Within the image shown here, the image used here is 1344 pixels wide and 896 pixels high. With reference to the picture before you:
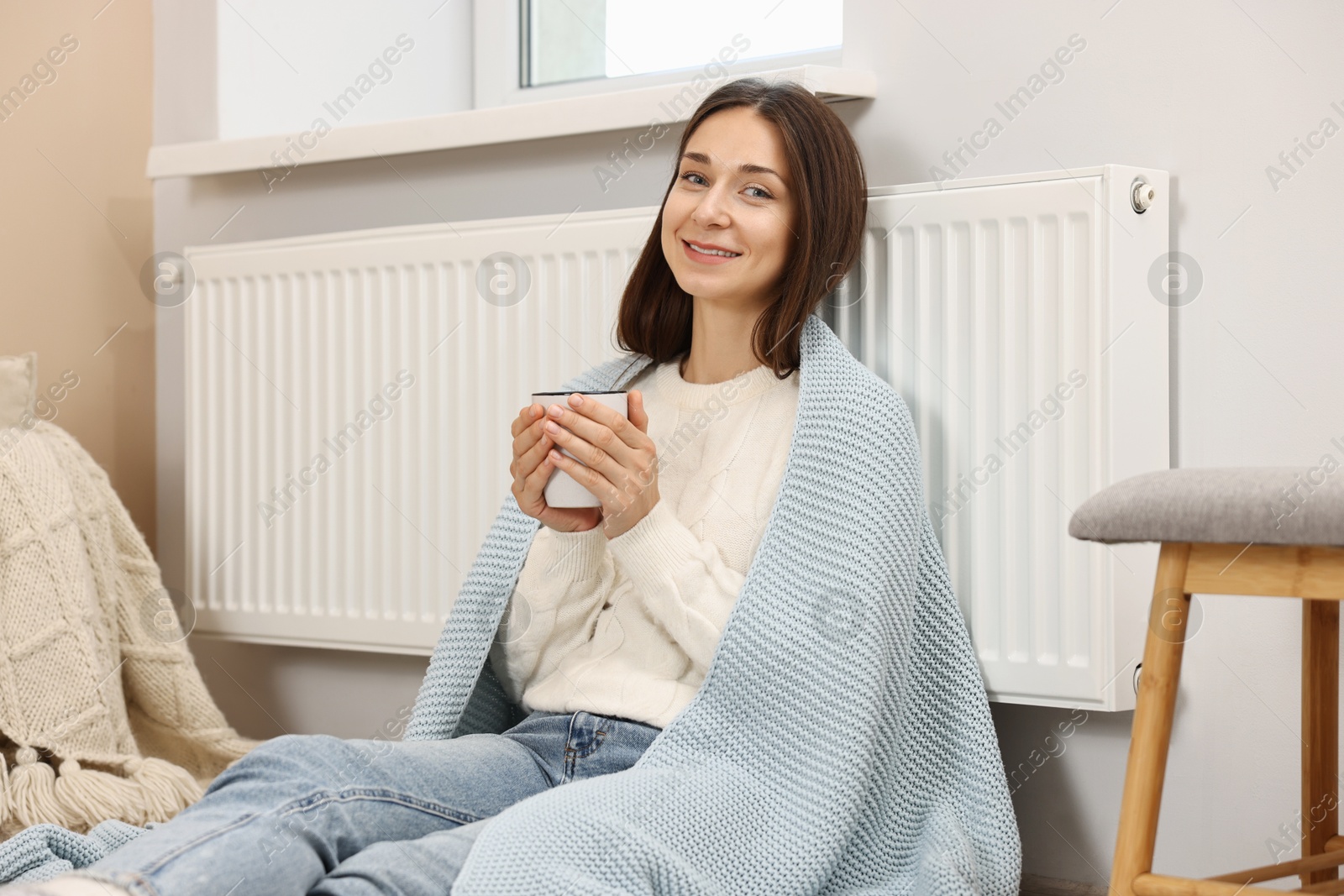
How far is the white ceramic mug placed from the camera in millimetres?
1013

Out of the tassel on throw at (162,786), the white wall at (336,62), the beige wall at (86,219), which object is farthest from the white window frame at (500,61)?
the tassel on throw at (162,786)

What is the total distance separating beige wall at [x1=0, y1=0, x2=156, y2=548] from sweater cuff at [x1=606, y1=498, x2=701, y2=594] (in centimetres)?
100

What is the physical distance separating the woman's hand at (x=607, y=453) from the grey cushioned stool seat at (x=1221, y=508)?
1.14ft

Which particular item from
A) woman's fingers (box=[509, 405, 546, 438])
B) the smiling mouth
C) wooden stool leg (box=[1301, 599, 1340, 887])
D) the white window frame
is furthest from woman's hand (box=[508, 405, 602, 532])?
the white window frame

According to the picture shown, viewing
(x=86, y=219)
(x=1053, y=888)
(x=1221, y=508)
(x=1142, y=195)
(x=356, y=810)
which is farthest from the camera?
(x=86, y=219)

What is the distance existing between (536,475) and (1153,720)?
0.49 meters

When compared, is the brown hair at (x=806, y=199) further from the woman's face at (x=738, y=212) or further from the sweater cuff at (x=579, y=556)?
the sweater cuff at (x=579, y=556)

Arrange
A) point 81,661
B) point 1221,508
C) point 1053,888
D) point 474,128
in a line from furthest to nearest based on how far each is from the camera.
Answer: point 474,128 < point 81,661 < point 1053,888 < point 1221,508

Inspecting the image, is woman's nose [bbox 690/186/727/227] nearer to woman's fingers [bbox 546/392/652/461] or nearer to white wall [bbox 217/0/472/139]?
woman's fingers [bbox 546/392/652/461]

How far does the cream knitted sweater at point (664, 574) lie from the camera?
1.05m

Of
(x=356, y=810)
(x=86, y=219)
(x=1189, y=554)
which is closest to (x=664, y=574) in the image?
(x=356, y=810)

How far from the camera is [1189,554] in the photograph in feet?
2.66

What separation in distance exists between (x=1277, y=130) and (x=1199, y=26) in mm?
116

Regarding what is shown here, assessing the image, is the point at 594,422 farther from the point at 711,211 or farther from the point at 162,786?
the point at 162,786
